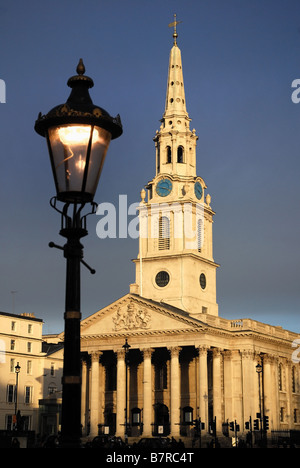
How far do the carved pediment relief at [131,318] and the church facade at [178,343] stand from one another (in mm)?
114

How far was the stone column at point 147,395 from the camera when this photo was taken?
8648cm

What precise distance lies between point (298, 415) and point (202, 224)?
2781 cm

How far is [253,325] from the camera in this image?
9362cm

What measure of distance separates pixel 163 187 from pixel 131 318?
64.1 feet

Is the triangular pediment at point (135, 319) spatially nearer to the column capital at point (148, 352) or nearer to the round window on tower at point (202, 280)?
the column capital at point (148, 352)

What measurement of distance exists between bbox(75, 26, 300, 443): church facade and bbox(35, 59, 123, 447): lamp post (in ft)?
226

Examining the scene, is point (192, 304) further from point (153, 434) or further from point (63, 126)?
point (63, 126)

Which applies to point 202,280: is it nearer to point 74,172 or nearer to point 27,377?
point 27,377

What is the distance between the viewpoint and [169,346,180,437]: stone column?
84.0 metres

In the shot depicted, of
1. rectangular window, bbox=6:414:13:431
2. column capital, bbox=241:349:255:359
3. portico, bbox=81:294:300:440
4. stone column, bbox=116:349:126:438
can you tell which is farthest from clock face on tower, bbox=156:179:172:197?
rectangular window, bbox=6:414:13:431

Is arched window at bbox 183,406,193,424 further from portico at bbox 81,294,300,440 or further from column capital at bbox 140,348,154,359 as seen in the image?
column capital at bbox 140,348,154,359

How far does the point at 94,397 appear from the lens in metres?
91.3
